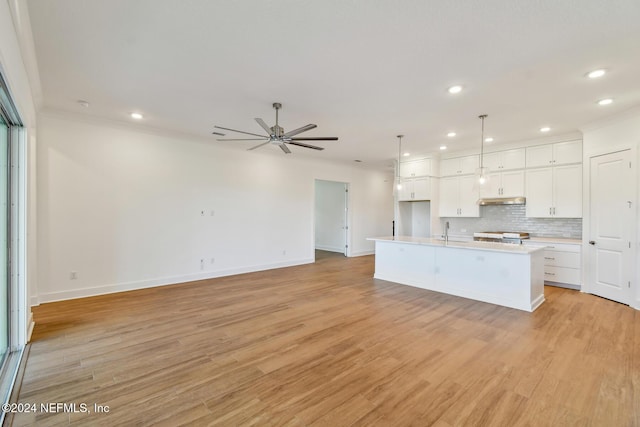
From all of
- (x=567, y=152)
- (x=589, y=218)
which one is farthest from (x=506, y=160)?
(x=589, y=218)

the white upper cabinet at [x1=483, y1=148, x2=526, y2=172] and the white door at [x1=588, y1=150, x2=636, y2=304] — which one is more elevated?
the white upper cabinet at [x1=483, y1=148, x2=526, y2=172]

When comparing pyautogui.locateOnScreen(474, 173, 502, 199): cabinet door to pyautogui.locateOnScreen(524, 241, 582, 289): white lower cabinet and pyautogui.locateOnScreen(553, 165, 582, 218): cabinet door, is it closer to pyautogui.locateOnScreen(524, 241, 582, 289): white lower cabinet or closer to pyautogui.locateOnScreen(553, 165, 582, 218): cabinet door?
pyautogui.locateOnScreen(553, 165, 582, 218): cabinet door

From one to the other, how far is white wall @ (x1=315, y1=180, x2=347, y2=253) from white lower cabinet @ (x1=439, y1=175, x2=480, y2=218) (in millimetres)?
2969

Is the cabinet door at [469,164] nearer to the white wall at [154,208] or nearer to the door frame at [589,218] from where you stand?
the door frame at [589,218]

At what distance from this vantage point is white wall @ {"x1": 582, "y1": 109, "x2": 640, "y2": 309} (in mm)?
4023

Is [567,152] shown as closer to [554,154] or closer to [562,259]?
[554,154]

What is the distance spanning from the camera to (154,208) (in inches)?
203

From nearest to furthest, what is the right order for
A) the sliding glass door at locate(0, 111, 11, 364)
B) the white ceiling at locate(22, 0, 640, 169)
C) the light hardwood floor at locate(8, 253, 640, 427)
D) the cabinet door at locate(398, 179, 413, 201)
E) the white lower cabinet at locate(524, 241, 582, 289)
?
the light hardwood floor at locate(8, 253, 640, 427), the white ceiling at locate(22, 0, 640, 169), the sliding glass door at locate(0, 111, 11, 364), the white lower cabinet at locate(524, 241, 582, 289), the cabinet door at locate(398, 179, 413, 201)

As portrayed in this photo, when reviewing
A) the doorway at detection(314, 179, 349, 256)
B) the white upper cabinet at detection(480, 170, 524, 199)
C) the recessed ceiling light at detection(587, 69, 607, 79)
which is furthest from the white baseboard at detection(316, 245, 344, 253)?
the recessed ceiling light at detection(587, 69, 607, 79)

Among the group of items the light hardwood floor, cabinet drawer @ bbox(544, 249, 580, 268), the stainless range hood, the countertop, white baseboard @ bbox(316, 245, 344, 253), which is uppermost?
the stainless range hood

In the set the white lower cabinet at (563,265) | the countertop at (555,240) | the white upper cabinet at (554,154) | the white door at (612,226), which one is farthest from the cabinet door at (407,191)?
the white door at (612,226)

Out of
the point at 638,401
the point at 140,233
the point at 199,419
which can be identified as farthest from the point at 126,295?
the point at 638,401

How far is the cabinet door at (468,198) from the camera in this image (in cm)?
649

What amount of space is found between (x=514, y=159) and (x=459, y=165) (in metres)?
1.11
